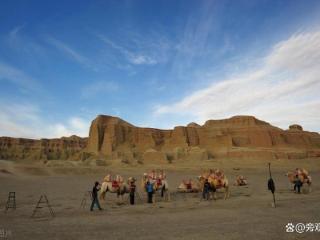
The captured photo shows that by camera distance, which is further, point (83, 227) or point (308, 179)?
point (308, 179)

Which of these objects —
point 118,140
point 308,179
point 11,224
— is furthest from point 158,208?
point 118,140

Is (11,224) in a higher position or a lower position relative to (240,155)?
lower

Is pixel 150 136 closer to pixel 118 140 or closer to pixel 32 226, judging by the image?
pixel 118 140

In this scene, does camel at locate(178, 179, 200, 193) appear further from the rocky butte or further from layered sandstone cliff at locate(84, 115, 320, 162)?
layered sandstone cliff at locate(84, 115, 320, 162)

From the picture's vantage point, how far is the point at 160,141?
155 m

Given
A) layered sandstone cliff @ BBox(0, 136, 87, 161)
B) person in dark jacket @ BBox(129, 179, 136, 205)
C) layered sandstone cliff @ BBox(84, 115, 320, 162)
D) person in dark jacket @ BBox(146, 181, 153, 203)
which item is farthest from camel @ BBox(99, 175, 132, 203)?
layered sandstone cliff @ BBox(0, 136, 87, 161)

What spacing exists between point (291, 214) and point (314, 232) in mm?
3964

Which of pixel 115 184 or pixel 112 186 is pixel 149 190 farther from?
pixel 112 186

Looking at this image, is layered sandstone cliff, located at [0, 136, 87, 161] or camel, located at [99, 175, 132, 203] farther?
layered sandstone cliff, located at [0, 136, 87, 161]

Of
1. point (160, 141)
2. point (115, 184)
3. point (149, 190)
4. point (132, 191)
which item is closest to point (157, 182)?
point (149, 190)

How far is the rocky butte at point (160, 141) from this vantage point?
141 m

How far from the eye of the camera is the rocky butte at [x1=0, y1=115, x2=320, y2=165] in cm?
14125

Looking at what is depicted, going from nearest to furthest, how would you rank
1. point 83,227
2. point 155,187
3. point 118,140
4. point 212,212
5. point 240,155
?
point 83,227, point 212,212, point 155,187, point 240,155, point 118,140

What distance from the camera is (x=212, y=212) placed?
52.5 ft
